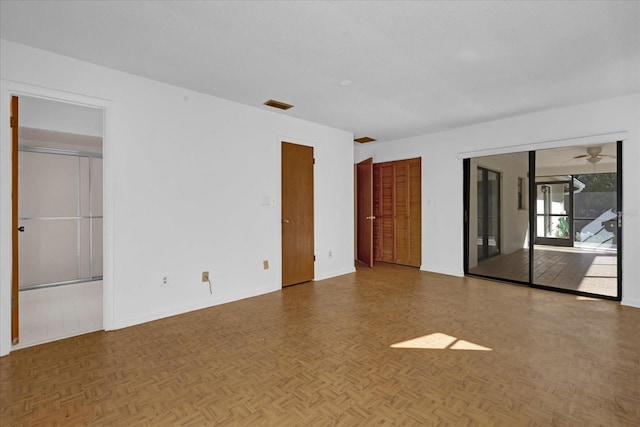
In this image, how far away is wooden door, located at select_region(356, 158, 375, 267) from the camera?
620 centimetres

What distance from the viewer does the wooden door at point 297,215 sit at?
4773mm

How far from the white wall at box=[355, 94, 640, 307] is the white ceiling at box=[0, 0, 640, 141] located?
0.32 metres

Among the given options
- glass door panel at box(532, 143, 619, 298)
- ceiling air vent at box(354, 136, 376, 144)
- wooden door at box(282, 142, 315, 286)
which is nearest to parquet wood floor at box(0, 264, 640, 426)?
glass door panel at box(532, 143, 619, 298)

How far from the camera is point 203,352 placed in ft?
8.80

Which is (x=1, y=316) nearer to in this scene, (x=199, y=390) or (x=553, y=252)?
(x=199, y=390)

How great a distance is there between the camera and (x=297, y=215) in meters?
4.94

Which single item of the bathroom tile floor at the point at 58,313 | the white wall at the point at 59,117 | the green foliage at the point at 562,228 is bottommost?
the bathroom tile floor at the point at 58,313

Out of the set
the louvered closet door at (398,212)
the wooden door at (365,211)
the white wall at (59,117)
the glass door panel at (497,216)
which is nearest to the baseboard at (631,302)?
the glass door panel at (497,216)

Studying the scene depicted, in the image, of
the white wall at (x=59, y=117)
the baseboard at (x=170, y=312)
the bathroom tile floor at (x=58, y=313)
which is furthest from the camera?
A: the white wall at (x=59, y=117)

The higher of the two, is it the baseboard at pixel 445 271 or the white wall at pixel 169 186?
the white wall at pixel 169 186

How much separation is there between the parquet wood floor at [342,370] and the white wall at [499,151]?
3.92 ft

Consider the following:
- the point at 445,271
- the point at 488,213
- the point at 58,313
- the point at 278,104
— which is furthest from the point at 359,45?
the point at 488,213

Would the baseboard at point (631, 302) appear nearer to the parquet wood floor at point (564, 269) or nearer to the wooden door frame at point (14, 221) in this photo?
the parquet wood floor at point (564, 269)

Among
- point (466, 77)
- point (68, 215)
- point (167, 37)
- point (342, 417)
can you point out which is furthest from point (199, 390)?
point (68, 215)
